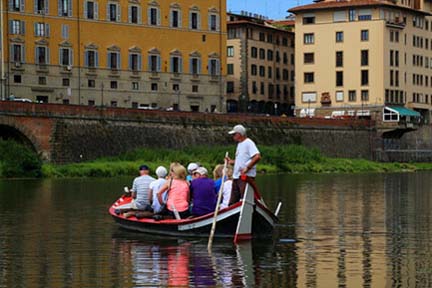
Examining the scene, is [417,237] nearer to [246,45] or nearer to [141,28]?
[141,28]

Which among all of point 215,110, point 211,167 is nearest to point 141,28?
point 215,110

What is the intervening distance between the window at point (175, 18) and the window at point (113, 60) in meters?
6.72

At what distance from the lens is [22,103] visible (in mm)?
77875

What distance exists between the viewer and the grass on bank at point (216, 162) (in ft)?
256

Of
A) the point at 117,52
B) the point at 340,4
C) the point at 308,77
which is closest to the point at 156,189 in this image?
the point at 117,52

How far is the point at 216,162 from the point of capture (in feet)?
289

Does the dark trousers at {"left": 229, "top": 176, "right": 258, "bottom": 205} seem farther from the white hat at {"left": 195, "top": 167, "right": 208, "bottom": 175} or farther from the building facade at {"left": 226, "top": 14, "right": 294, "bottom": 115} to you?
the building facade at {"left": 226, "top": 14, "right": 294, "bottom": 115}

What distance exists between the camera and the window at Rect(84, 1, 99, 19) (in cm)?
9731

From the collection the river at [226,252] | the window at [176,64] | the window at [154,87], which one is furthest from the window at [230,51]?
the river at [226,252]

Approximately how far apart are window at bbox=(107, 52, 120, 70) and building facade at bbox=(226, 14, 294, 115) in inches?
1040

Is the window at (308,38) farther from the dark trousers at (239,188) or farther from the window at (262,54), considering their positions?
the dark trousers at (239,188)

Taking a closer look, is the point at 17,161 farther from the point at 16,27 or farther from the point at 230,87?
the point at 230,87

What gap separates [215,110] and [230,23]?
19490mm

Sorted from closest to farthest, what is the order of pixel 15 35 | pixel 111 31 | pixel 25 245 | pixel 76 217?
pixel 25 245 → pixel 76 217 → pixel 15 35 → pixel 111 31
